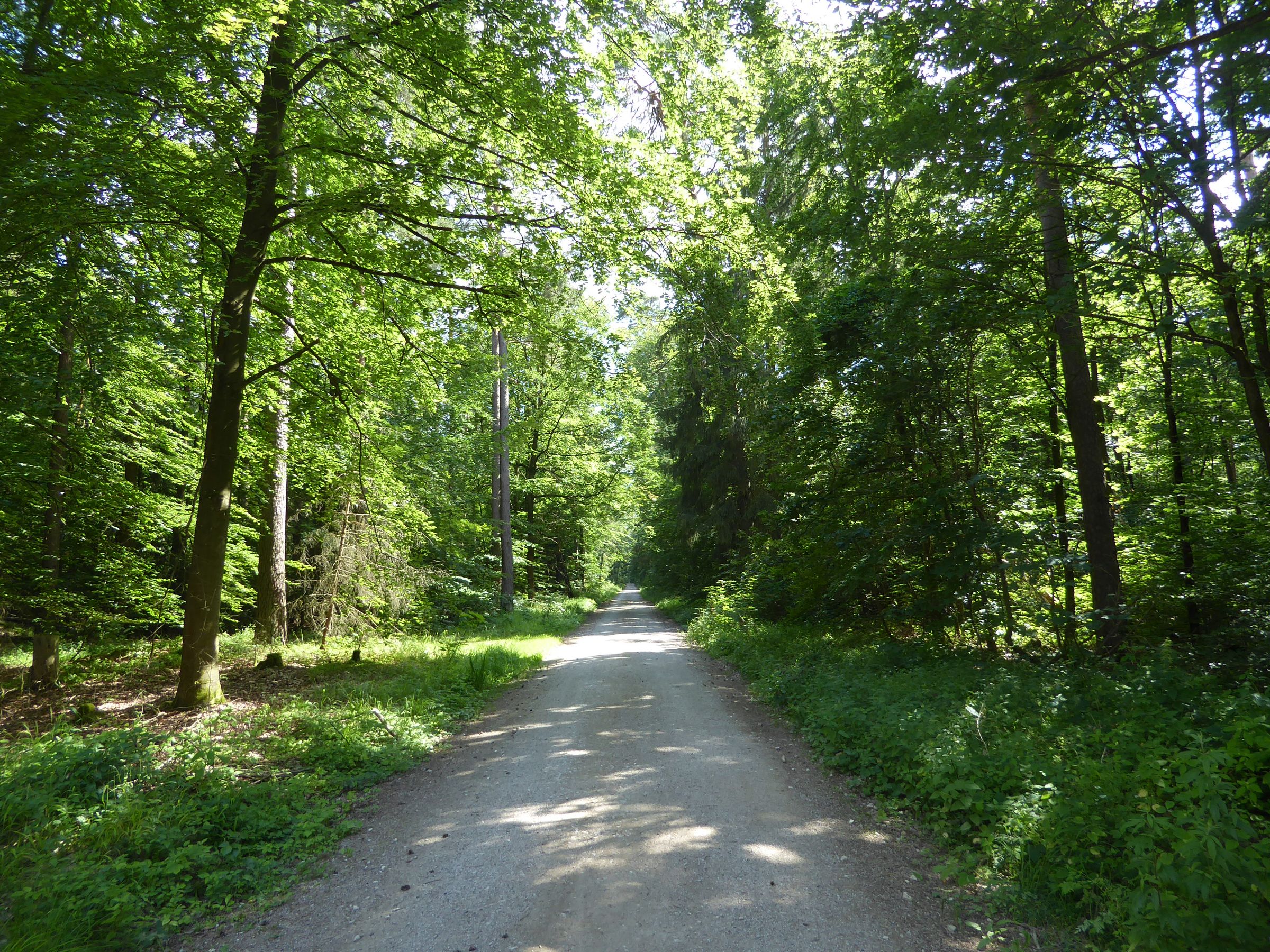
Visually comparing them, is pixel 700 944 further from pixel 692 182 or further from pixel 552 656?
pixel 552 656

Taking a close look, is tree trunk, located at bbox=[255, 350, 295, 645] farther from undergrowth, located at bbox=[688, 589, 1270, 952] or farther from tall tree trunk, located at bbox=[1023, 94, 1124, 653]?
tall tree trunk, located at bbox=[1023, 94, 1124, 653]

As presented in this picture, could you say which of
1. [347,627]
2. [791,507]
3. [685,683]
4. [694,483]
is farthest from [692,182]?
[694,483]

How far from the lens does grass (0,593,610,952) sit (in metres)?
3.20

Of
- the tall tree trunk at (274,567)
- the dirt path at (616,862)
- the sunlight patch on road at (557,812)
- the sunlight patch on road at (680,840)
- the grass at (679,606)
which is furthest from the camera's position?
the grass at (679,606)

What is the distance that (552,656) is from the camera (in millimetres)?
13438

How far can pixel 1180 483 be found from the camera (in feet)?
27.6

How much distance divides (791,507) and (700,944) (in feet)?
25.2

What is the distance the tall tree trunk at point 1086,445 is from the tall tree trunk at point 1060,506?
35cm

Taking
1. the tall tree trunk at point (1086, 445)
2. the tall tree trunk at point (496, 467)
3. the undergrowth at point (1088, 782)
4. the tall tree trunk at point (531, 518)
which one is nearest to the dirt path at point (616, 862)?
the undergrowth at point (1088, 782)

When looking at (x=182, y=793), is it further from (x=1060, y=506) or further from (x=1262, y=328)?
(x=1060, y=506)

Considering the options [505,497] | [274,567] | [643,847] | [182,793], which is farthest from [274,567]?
[643,847]

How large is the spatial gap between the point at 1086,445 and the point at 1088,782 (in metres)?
5.28

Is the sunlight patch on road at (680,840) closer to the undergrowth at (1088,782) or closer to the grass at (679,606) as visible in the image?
the undergrowth at (1088,782)

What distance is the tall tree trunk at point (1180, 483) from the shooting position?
7.50 metres
